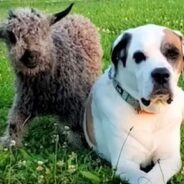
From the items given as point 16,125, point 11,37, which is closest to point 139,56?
point 11,37

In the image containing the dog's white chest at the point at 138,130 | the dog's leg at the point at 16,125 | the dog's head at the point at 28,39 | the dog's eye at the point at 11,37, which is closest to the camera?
the dog's white chest at the point at 138,130

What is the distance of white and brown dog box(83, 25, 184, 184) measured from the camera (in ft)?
18.4

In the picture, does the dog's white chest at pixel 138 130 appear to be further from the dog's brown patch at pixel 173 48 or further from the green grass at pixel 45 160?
the dog's brown patch at pixel 173 48

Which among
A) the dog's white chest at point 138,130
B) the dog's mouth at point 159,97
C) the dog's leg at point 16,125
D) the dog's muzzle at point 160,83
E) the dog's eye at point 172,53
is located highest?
the dog's eye at point 172,53

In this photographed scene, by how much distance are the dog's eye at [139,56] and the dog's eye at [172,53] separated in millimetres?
177

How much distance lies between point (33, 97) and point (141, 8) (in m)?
8.56

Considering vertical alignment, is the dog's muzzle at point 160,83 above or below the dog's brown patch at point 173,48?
below

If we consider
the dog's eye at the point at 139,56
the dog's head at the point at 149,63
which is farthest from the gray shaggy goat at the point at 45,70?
the dog's eye at the point at 139,56

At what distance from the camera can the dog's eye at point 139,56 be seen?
18.6 ft

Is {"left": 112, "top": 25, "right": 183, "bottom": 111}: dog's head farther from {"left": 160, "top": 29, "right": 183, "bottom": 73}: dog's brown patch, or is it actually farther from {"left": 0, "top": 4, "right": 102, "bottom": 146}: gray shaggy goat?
{"left": 0, "top": 4, "right": 102, "bottom": 146}: gray shaggy goat

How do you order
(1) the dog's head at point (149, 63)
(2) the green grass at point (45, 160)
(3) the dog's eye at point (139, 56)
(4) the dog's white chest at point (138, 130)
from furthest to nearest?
(4) the dog's white chest at point (138, 130) < (3) the dog's eye at point (139, 56) < (1) the dog's head at point (149, 63) < (2) the green grass at point (45, 160)

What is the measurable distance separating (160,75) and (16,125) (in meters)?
1.84

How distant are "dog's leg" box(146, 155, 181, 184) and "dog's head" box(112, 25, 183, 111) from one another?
41 cm

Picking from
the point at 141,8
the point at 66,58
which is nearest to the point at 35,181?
the point at 66,58
